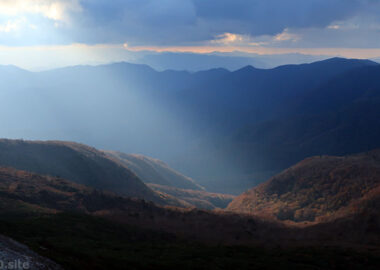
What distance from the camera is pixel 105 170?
50.9 metres

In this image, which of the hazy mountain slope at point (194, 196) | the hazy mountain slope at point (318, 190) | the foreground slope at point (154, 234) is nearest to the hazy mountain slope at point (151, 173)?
the hazy mountain slope at point (194, 196)

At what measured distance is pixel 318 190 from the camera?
1347 inches

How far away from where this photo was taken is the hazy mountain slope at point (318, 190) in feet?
98.7

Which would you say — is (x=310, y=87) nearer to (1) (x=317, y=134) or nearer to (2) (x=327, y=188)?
(1) (x=317, y=134)

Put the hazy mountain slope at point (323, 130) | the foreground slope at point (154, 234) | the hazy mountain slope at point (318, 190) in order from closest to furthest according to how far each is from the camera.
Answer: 1. the foreground slope at point (154, 234)
2. the hazy mountain slope at point (318, 190)
3. the hazy mountain slope at point (323, 130)

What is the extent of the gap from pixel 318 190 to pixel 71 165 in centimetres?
3541

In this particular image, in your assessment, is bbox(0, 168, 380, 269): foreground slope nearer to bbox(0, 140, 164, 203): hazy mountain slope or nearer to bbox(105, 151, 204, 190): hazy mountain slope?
bbox(0, 140, 164, 203): hazy mountain slope

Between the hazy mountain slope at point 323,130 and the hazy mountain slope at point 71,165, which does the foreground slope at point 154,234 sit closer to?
the hazy mountain slope at point 71,165

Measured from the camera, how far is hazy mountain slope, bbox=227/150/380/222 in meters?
30.1

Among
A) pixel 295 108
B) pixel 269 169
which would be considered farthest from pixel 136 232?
pixel 295 108

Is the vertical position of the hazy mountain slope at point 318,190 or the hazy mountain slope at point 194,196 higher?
the hazy mountain slope at point 318,190

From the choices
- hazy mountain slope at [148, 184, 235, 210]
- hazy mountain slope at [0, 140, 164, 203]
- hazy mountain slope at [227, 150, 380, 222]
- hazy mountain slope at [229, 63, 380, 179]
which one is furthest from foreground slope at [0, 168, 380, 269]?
hazy mountain slope at [229, 63, 380, 179]

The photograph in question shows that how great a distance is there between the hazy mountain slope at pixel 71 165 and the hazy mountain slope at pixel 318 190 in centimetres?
1490

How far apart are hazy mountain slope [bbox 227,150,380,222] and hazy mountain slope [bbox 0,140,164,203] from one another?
48.9ft
